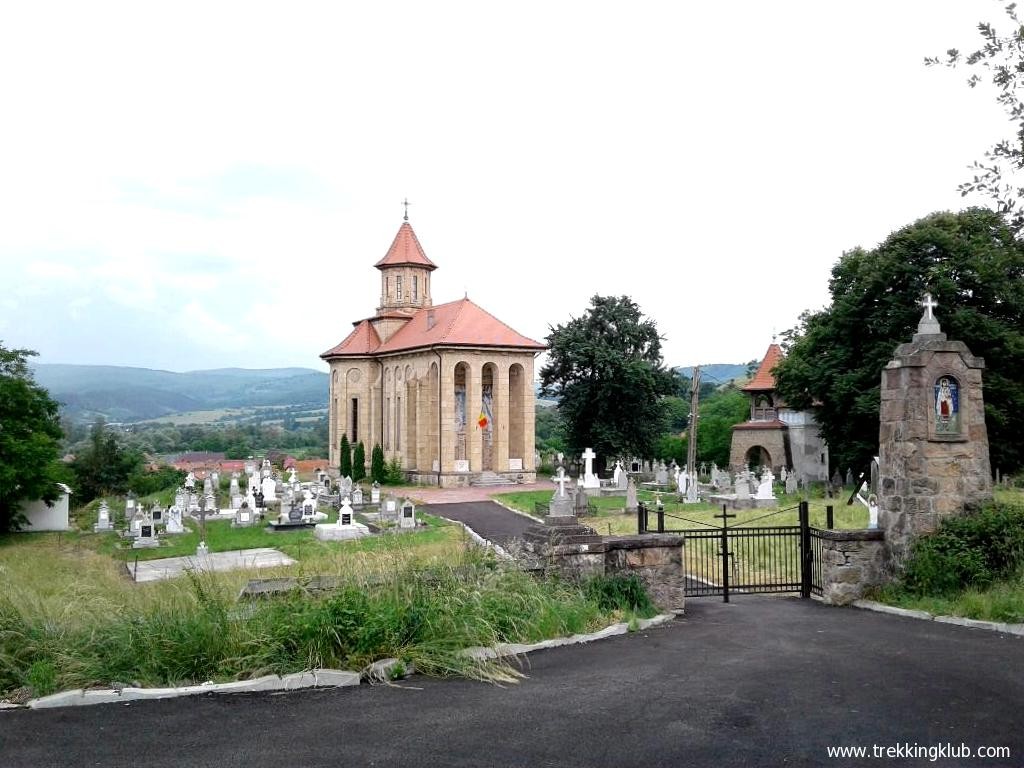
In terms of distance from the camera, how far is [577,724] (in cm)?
571

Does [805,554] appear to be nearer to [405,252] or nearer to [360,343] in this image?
[360,343]

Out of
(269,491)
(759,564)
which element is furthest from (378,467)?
(759,564)

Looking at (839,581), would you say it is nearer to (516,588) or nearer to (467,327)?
(516,588)

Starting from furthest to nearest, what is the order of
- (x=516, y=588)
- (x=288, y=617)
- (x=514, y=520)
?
(x=514, y=520) → (x=516, y=588) → (x=288, y=617)

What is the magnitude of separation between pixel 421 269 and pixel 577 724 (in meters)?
46.3

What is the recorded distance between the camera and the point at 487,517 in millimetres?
28078

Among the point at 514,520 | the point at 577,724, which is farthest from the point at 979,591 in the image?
the point at 514,520

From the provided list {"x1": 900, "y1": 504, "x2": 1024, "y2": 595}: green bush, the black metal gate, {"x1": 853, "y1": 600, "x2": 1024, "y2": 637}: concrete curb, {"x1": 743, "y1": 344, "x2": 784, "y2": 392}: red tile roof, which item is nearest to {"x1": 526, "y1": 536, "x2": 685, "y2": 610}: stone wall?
the black metal gate

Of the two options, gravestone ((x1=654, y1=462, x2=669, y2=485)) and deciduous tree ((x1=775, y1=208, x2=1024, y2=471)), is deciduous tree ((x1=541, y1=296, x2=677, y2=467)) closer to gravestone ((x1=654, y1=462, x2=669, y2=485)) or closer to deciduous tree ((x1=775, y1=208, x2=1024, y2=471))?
gravestone ((x1=654, y1=462, x2=669, y2=485))

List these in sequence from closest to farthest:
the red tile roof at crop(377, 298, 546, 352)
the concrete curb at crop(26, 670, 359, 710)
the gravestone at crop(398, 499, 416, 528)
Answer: the concrete curb at crop(26, 670, 359, 710) < the gravestone at crop(398, 499, 416, 528) < the red tile roof at crop(377, 298, 546, 352)

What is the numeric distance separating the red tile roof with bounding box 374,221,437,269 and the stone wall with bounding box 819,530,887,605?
41.1m

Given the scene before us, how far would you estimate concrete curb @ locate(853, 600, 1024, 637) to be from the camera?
8.87 m

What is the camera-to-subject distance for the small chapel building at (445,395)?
4097cm

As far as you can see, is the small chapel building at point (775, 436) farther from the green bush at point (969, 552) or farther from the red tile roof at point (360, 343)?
the green bush at point (969, 552)
